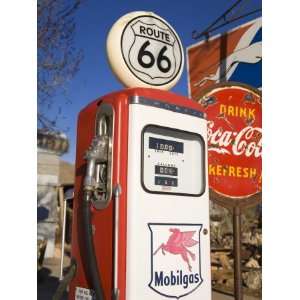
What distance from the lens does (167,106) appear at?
8.73 ft

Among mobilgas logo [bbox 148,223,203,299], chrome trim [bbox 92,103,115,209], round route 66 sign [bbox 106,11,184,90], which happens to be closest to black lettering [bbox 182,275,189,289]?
mobilgas logo [bbox 148,223,203,299]

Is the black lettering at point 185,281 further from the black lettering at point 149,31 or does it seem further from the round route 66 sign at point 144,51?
the black lettering at point 149,31

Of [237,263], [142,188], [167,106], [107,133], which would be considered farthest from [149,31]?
[237,263]

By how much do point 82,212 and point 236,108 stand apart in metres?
1.64

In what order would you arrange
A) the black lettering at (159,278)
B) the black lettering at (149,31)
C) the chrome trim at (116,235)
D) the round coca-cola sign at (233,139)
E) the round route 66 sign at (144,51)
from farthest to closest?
the round coca-cola sign at (233,139) → the black lettering at (149,31) → the round route 66 sign at (144,51) → the black lettering at (159,278) → the chrome trim at (116,235)

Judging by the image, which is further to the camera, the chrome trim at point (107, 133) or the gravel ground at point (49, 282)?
the gravel ground at point (49, 282)

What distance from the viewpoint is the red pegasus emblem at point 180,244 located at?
2568mm

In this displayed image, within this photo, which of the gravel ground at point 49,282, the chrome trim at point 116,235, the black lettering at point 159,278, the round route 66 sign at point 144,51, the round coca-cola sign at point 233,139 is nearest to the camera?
the chrome trim at point 116,235

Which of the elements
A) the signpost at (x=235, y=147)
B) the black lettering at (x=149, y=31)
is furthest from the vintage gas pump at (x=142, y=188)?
the signpost at (x=235, y=147)

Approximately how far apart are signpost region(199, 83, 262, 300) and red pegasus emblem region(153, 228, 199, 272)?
79 cm

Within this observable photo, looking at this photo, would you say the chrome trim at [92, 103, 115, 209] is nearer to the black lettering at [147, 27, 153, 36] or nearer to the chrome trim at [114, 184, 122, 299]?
the chrome trim at [114, 184, 122, 299]

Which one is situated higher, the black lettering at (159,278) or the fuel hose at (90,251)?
the fuel hose at (90,251)

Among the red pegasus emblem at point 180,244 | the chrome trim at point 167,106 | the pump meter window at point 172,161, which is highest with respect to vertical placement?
the chrome trim at point 167,106

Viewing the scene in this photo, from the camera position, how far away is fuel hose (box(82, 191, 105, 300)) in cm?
244
